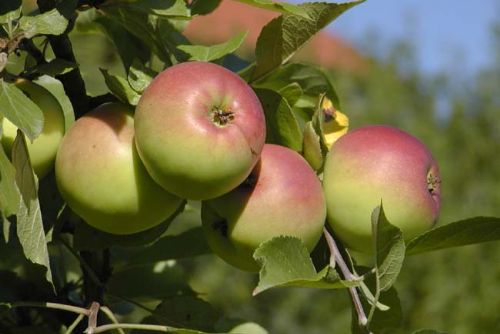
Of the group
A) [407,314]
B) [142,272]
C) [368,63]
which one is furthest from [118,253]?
[368,63]

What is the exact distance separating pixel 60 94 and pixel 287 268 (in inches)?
10.0


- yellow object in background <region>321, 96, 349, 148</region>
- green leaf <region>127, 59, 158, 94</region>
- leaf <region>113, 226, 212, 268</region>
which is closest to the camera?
green leaf <region>127, 59, 158, 94</region>

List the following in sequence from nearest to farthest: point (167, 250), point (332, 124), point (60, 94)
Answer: point (60, 94) < point (332, 124) < point (167, 250)

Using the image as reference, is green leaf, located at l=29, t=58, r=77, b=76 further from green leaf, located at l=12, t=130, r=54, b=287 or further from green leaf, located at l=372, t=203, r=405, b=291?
green leaf, located at l=372, t=203, r=405, b=291

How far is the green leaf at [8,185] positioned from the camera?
0.70 meters

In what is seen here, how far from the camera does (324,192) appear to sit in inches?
31.6

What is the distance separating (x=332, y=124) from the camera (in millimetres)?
886

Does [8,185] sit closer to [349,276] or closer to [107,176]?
[107,176]

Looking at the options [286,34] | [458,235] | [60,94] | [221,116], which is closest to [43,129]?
[60,94]

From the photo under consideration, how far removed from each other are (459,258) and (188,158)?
2571mm

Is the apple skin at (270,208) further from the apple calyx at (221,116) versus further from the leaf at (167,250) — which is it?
the leaf at (167,250)

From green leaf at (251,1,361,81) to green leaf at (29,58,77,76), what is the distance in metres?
0.19

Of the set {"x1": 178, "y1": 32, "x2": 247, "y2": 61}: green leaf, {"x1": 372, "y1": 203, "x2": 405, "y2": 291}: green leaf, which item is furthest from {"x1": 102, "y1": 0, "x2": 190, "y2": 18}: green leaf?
{"x1": 372, "y1": 203, "x2": 405, "y2": 291}: green leaf

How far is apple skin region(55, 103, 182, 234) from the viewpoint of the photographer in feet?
2.42
